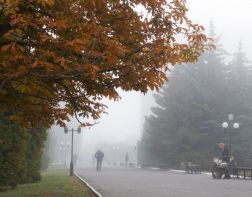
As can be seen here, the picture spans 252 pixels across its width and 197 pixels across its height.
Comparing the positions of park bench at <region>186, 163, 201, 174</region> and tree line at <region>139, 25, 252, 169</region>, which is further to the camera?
tree line at <region>139, 25, 252, 169</region>

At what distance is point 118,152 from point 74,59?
11682cm

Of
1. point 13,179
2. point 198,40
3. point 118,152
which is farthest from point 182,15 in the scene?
point 118,152

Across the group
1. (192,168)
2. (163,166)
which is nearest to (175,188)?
(192,168)

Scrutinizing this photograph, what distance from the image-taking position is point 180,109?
47.2 m

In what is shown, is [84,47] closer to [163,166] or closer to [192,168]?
[192,168]

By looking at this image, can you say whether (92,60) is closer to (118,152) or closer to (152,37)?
(152,37)

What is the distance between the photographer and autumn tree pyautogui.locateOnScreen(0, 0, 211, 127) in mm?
7727

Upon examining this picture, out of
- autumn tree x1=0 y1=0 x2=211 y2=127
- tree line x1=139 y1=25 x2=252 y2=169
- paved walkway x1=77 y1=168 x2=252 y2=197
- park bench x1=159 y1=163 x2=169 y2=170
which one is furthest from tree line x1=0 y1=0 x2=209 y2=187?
tree line x1=139 y1=25 x2=252 y2=169

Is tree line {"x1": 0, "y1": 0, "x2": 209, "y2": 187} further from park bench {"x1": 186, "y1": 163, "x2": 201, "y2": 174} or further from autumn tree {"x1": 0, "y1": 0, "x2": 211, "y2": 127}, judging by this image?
park bench {"x1": 186, "y1": 163, "x2": 201, "y2": 174}

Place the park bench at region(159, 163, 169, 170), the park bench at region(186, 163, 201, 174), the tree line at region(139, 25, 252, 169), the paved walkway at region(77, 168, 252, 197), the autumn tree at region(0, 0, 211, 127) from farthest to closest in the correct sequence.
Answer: the tree line at region(139, 25, 252, 169) → the park bench at region(159, 163, 169, 170) → the park bench at region(186, 163, 201, 174) → the paved walkway at region(77, 168, 252, 197) → the autumn tree at region(0, 0, 211, 127)

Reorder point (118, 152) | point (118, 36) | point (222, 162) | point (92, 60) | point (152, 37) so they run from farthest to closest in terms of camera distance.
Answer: point (118, 152)
point (222, 162)
point (152, 37)
point (118, 36)
point (92, 60)

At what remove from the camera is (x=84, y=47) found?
7629 millimetres

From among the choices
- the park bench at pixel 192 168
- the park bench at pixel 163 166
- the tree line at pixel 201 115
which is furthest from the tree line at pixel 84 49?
the tree line at pixel 201 115

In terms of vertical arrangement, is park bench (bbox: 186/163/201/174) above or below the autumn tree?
below
